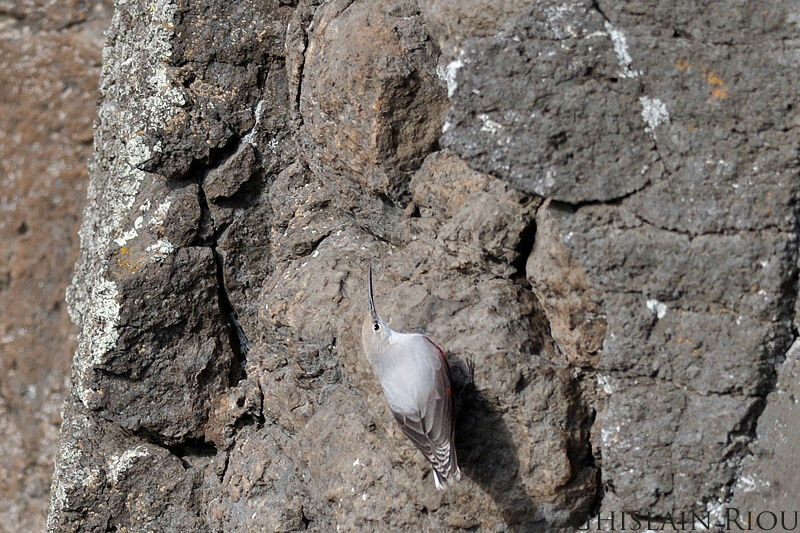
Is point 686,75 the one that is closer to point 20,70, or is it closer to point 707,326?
point 707,326

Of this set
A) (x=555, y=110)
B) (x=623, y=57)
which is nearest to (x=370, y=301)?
(x=555, y=110)

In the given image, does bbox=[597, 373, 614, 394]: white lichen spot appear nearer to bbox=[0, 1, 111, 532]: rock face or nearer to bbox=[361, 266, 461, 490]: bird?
bbox=[361, 266, 461, 490]: bird

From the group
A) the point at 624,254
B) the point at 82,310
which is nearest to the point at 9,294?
the point at 82,310

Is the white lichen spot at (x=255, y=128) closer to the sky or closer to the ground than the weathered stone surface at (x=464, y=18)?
closer to the ground

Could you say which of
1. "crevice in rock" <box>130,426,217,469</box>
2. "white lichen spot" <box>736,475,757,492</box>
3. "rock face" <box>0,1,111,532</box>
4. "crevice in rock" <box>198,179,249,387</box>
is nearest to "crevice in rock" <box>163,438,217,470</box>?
"crevice in rock" <box>130,426,217,469</box>

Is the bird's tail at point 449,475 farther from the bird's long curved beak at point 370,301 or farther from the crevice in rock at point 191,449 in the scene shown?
the crevice in rock at point 191,449

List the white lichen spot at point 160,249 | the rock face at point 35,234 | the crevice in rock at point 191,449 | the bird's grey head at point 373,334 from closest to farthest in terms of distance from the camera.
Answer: the bird's grey head at point 373,334
the white lichen spot at point 160,249
the crevice in rock at point 191,449
the rock face at point 35,234

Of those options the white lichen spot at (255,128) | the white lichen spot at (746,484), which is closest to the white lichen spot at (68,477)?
the white lichen spot at (255,128)
